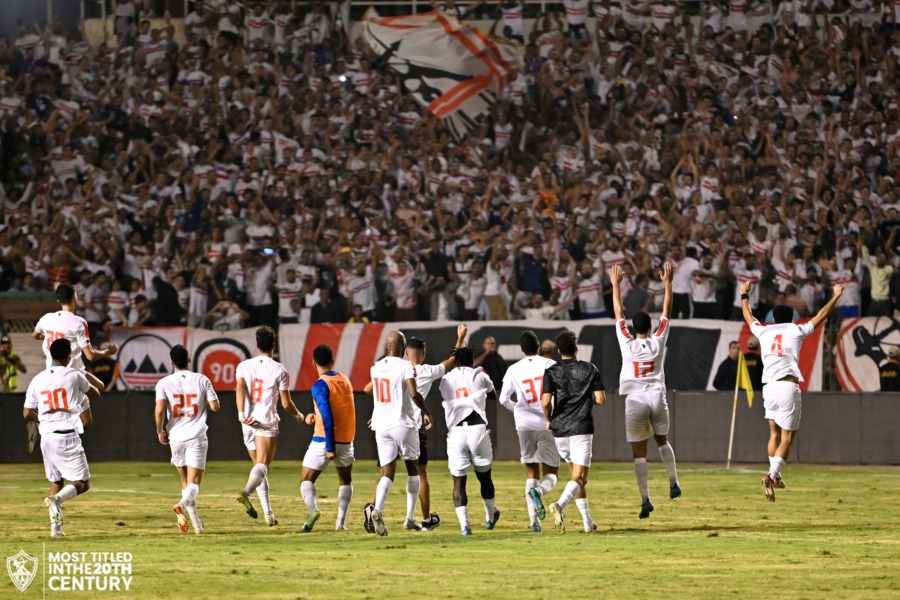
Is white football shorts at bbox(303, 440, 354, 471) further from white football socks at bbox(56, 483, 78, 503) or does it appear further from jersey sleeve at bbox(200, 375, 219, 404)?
white football socks at bbox(56, 483, 78, 503)

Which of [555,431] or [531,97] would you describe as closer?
[555,431]

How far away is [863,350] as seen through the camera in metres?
27.6

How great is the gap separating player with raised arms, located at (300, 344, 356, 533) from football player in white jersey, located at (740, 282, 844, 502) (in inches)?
216

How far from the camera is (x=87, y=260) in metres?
31.8

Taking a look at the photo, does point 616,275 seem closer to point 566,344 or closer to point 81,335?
point 566,344

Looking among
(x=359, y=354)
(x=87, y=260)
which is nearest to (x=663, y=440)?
(x=359, y=354)

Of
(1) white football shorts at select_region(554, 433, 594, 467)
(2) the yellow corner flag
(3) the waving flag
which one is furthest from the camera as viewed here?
(3) the waving flag

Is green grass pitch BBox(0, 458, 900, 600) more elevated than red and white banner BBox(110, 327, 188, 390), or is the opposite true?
red and white banner BBox(110, 327, 188, 390)

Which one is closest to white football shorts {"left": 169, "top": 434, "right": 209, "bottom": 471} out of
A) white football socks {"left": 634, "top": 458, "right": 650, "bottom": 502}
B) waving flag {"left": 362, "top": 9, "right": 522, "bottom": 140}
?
white football socks {"left": 634, "top": 458, "right": 650, "bottom": 502}

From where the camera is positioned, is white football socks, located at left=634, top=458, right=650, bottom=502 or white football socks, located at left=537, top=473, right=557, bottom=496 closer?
white football socks, located at left=537, top=473, right=557, bottom=496

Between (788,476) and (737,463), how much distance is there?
2696mm

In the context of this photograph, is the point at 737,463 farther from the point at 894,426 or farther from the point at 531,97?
the point at 531,97

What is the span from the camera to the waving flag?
118ft

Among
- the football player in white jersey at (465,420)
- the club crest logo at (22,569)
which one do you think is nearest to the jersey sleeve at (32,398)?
the club crest logo at (22,569)
